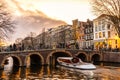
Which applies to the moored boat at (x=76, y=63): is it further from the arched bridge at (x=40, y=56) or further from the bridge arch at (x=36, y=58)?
the bridge arch at (x=36, y=58)

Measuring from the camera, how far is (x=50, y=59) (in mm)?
53219

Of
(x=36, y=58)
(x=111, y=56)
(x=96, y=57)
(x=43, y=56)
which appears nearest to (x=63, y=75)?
(x=43, y=56)

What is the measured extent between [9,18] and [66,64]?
14.1 meters

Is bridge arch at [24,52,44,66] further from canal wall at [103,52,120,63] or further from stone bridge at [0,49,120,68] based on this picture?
canal wall at [103,52,120,63]

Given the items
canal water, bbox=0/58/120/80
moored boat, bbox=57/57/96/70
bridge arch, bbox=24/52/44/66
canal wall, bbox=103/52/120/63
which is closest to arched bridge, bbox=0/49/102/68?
bridge arch, bbox=24/52/44/66

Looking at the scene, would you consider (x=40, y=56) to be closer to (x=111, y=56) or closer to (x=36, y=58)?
(x=36, y=58)

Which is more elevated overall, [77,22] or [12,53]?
[77,22]

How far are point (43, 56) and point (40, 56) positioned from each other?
23.9 inches

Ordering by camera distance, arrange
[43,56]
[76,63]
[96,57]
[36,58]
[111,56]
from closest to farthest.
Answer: [76,63], [43,56], [36,58], [111,56], [96,57]

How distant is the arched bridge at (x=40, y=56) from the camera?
149 feet

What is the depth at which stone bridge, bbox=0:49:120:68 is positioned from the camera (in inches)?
→ 1808

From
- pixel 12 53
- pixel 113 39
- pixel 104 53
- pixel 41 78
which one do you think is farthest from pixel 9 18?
pixel 113 39

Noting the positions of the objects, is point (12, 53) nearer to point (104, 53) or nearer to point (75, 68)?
point (75, 68)

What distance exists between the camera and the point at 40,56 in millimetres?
50531
